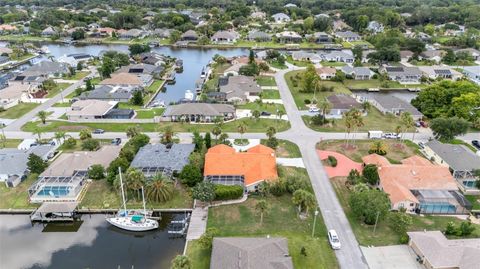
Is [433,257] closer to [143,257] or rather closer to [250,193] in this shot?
[250,193]

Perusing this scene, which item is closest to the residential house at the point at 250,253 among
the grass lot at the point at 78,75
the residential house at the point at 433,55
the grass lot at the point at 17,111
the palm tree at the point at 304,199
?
the palm tree at the point at 304,199

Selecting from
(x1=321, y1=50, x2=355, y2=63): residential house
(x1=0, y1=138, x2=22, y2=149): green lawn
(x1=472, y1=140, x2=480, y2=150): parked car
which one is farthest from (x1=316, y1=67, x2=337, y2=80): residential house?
(x1=0, y1=138, x2=22, y2=149): green lawn

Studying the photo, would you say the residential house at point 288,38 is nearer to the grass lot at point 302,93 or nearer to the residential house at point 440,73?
the grass lot at point 302,93

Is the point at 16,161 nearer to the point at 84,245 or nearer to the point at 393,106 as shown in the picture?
the point at 84,245

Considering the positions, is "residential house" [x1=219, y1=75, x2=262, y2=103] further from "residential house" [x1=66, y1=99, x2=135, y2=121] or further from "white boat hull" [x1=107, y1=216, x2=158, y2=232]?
"white boat hull" [x1=107, y1=216, x2=158, y2=232]

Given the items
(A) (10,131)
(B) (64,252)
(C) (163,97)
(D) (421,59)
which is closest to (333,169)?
(B) (64,252)

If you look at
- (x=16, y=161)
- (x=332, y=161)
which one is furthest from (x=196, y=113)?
(x=16, y=161)
